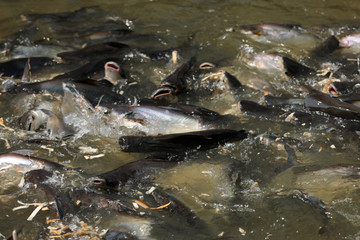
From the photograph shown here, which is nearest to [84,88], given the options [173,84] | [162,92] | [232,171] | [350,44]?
[162,92]

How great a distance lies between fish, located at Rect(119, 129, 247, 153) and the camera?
365 cm

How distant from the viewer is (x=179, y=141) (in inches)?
144

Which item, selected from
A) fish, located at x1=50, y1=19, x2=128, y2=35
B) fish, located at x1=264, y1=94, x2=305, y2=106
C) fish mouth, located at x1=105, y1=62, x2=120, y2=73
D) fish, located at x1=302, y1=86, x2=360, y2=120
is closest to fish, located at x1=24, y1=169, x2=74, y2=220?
fish mouth, located at x1=105, y1=62, x2=120, y2=73

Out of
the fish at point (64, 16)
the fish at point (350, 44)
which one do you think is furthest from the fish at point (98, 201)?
the fish at point (64, 16)

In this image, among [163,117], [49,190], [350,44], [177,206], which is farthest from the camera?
[350,44]

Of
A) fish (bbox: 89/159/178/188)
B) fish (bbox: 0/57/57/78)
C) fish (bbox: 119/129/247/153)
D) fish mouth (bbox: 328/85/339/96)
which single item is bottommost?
fish (bbox: 89/159/178/188)

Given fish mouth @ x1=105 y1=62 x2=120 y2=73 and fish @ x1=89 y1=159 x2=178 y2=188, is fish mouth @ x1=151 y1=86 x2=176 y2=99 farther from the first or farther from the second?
fish @ x1=89 y1=159 x2=178 y2=188

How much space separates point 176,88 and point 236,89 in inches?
25.1

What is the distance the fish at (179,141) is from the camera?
3646 mm

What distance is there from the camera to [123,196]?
325 centimetres

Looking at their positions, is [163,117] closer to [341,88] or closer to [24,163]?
[24,163]

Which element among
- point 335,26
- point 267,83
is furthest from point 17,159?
point 335,26

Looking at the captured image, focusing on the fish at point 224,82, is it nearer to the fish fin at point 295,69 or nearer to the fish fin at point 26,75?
the fish fin at point 295,69

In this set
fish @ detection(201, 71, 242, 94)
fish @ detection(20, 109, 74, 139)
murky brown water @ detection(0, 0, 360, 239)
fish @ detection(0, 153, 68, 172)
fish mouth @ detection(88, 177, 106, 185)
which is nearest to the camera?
murky brown water @ detection(0, 0, 360, 239)
